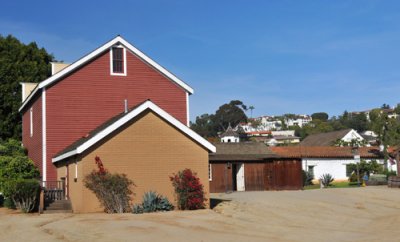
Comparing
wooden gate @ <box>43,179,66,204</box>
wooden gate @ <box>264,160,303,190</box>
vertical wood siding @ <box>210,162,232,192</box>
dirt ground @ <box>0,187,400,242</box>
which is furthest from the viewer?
wooden gate @ <box>264,160,303,190</box>

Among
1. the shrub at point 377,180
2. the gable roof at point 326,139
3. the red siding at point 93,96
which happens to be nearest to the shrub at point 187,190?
the red siding at point 93,96

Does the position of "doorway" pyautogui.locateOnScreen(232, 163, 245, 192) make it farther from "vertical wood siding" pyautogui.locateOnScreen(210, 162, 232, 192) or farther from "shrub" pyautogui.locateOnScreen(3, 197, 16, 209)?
"shrub" pyautogui.locateOnScreen(3, 197, 16, 209)

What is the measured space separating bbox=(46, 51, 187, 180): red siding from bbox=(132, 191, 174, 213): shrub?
8.81 metres

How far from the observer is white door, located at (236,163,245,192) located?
145ft

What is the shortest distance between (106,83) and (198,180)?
32.9 ft

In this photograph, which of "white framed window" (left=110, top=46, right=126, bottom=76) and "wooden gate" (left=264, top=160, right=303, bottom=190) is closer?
"white framed window" (left=110, top=46, right=126, bottom=76)

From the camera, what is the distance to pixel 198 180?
2583 centimetres

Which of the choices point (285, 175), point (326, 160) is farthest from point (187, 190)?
point (326, 160)

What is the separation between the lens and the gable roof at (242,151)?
45.8 meters

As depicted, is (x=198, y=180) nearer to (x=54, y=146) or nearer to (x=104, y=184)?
(x=104, y=184)

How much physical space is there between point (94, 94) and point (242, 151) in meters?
18.9

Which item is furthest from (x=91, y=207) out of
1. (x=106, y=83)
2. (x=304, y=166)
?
(x=304, y=166)

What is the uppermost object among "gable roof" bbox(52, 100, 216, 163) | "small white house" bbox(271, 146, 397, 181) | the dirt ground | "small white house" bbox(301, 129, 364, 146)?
"small white house" bbox(301, 129, 364, 146)

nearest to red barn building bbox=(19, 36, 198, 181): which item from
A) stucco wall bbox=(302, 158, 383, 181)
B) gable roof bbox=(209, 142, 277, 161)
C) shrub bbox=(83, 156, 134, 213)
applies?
shrub bbox=(83, 156, 134, 213)
